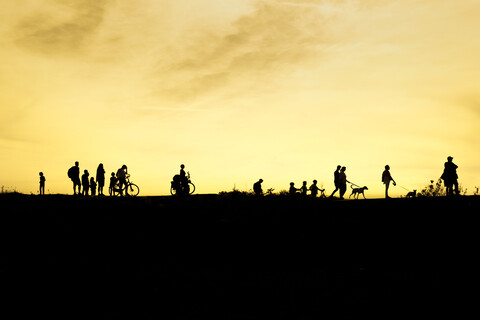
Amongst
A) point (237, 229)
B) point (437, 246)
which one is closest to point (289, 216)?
Result: point (237, 229)

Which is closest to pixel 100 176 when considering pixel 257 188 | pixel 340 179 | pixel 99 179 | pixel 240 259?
pixel 99 179

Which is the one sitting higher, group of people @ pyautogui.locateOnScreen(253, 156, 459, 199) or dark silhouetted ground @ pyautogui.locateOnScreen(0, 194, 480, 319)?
group of people @ pyautogui.locateOnScreen(253, 156, 459, 199)

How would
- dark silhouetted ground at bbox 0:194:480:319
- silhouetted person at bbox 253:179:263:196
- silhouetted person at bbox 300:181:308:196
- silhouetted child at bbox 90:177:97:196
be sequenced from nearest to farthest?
dark silhouetted ground at bbox 0:194:480:319 → silhouetted person at bbox 253:179:263:196 → silhouetted person at bbox 300:181:308:196 → silhouetted child at bbox 90:177:97:196

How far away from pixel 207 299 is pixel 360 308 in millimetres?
3455

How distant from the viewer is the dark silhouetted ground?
12.4m

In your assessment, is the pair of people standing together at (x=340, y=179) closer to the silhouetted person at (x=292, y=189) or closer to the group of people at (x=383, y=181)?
the group of people at (x=383, y=181)

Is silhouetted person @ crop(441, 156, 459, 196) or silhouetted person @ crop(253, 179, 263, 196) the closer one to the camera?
silhouetted person @ crop(441, 156, 459, 196)

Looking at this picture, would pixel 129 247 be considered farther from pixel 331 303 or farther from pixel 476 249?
pixel 476 249

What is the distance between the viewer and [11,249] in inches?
659

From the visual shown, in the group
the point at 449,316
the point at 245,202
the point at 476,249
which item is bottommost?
the point at 449,316

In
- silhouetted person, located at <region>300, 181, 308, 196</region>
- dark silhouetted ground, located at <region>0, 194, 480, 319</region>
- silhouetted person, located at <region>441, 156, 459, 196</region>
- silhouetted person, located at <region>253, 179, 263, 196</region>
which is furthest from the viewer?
silhouetted person, located at <region>300, 181, 308, 196</region>

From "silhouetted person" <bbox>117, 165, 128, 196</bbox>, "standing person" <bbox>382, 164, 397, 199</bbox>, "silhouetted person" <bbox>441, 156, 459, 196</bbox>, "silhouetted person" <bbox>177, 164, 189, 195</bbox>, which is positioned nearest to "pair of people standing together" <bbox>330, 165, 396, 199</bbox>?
"standing person" <bbox>382, 164, 397, 199</bbox>

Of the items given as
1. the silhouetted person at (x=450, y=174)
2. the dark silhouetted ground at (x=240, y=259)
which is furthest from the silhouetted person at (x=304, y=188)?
the silhouetted person at (x=450, y=174)

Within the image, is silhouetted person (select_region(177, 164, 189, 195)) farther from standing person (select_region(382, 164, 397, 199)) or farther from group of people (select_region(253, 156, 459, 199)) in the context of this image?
standing person (select_region(382, 164, 397, 199))
